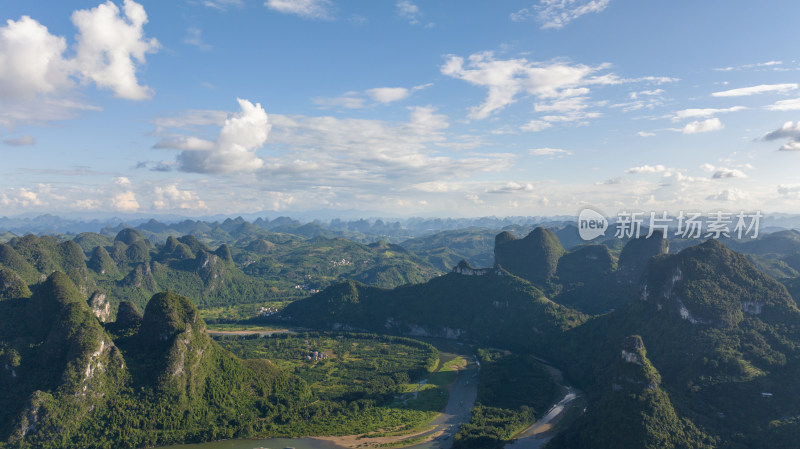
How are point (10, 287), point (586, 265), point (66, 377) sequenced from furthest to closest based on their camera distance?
point (586, 265) → point (10, 287) → point (66, 377)

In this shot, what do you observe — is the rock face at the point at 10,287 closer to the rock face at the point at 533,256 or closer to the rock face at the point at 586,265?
the rock face at the point at 533,256

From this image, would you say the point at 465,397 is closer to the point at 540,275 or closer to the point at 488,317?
the point at 488,317

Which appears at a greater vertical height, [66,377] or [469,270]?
[469,270]

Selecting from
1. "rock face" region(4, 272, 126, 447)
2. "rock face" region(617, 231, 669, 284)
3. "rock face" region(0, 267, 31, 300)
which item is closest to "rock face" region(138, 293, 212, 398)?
"rock face" region(4, 272, 126, 447)

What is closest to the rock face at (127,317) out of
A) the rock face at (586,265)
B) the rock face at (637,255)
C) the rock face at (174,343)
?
the rock face at (174,343)

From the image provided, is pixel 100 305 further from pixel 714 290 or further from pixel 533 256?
pixel 533 256

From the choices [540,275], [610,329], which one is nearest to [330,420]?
[610,329]

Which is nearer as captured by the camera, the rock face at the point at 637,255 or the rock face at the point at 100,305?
the rock face at the point at 100,305

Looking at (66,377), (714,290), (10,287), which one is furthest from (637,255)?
(10,287)
